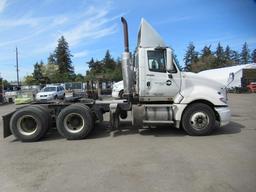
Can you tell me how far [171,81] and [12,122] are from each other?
5.10m

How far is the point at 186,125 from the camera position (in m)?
7.50

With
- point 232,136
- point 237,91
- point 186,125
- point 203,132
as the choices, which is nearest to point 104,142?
point 186,125

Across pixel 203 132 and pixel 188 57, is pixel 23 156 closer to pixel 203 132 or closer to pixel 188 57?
pixel 203 132

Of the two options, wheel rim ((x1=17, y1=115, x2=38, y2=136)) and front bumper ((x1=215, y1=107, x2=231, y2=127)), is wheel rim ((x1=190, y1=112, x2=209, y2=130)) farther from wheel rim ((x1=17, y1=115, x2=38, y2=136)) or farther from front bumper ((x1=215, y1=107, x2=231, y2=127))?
wheel rim ((x1=17, y1=115, x2=38, y2=136))

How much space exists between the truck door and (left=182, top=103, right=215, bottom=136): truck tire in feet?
2.67

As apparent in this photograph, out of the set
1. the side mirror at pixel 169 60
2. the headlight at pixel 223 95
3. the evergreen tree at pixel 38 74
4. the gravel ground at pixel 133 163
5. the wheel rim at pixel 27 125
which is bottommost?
the gravel ground at pixel 133 163

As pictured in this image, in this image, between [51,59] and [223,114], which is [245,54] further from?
[223,114]

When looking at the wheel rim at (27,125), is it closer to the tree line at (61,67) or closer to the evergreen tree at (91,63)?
the tree line at (61,67)

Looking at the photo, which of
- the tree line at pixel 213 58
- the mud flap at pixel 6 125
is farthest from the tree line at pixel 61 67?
the mud flap at pixel 6 125

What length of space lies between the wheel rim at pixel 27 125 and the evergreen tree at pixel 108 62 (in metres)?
75.2

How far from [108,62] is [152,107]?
81.2 meters

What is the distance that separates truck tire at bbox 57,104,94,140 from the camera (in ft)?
24.4

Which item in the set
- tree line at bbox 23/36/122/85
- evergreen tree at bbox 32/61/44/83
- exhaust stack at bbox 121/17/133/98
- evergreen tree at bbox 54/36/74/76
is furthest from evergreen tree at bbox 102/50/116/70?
exhaust stack at bbox 121/17/133/98

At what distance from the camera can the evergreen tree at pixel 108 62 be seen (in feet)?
279
